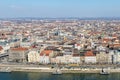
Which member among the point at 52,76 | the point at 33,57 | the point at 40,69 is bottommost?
the point at 52,76

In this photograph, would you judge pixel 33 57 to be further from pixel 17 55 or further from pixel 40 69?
pixel 40 69

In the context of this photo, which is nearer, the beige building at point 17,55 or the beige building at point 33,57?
the beige building at point 33,57

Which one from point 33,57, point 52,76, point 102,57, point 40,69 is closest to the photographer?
point 52,76

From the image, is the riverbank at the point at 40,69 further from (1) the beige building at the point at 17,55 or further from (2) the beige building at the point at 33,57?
(1) the beige building at the point at 17,55

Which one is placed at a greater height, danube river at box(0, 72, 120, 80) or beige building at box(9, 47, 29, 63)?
beige building at box(9, 47, 29, 63)

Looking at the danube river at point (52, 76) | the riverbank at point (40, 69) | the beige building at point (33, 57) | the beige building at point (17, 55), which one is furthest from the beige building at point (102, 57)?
the beige building at point (17, 55)

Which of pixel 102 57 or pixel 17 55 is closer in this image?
pixel 102 57

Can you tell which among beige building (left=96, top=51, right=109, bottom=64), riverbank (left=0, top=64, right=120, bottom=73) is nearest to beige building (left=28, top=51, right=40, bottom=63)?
riverbank (left=0, top=64, right=120, bottom=73)

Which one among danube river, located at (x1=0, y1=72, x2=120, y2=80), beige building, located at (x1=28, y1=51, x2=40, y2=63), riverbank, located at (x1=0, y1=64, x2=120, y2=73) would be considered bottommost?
danube river, located at (x1=0, y1=72, x2=120, y2=80)

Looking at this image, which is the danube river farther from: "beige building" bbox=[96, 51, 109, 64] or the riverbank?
"beige building" bbox=[96, 51, 109, 64]

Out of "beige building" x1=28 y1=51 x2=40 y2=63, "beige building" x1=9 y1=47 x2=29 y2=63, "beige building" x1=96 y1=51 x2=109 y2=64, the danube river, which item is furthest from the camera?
"beige building" x1=9 y1=47 x2=29 y2=63

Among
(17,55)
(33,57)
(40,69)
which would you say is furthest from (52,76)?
(17,55)
